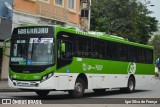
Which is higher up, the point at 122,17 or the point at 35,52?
the point at 122,17

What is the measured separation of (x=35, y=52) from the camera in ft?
57.5

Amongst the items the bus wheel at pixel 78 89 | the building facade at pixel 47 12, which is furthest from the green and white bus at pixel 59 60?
the building facade at pixel 47 12

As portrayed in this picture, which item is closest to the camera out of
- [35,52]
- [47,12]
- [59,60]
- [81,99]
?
[35,52]

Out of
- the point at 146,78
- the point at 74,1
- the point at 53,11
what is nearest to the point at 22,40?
the point at 146,78

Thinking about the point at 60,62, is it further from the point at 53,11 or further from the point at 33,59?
the point at 53,11

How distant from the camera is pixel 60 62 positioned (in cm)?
1775

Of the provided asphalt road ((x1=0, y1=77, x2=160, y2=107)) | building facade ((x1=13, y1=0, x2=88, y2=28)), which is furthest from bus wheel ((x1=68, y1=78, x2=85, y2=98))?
building facade ((x1=13, y1=0, x2=88, y2=28))

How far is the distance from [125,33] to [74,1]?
15329 millimetres

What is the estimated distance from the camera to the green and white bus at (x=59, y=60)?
685 inches

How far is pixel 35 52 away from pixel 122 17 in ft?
114

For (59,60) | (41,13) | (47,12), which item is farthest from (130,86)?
(47,12)

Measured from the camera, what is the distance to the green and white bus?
17.4 meters

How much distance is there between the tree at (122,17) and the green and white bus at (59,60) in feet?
93.7

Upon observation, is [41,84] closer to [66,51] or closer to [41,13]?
[66,51]
